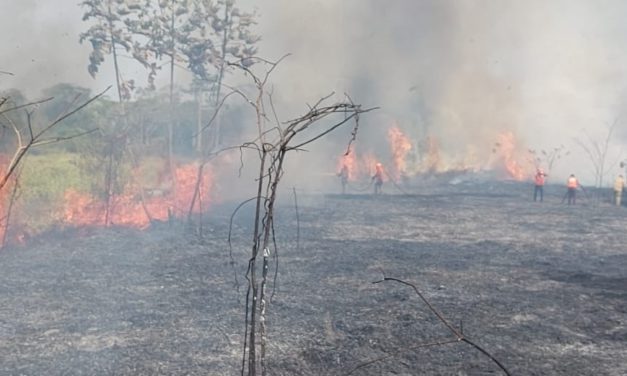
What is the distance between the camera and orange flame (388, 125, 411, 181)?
42.4 m

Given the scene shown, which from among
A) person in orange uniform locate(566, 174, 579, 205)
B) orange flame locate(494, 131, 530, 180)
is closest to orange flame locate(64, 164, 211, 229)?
person in orange uniform locate(566, 174, 579, 205)

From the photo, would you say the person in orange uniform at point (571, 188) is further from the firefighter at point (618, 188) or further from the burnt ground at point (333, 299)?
the burnt ground at point (333, 299)

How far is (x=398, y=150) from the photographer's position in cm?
4269

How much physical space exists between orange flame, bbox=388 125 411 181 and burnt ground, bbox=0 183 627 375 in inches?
756

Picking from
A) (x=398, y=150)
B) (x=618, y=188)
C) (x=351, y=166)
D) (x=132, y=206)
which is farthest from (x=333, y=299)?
(x=398, y=150)

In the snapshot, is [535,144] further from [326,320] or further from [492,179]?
[326,320]

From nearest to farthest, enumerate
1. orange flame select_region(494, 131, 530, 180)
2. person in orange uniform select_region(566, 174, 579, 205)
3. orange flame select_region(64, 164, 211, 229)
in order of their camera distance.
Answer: orange flame select_region(64, 164, 211, 229) → person in orange uniform select_region(566, 174, 579, 205) → orange flame select_region(494, 131, 530, 180)

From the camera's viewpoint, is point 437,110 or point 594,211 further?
point 437,110

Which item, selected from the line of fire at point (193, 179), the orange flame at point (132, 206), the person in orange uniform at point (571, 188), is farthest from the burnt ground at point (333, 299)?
the person in orange uniform at point (571, 188)

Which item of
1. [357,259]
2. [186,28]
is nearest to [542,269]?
[357,259]

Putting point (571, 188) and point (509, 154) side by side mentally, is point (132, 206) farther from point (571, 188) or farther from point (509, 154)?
point (509, 154)

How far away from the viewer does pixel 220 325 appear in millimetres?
11070

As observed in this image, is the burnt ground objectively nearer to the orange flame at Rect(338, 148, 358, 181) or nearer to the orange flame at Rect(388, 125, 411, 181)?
the orange flame at Rect(338, 148, 358, 181)

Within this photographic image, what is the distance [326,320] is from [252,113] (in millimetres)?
28950
